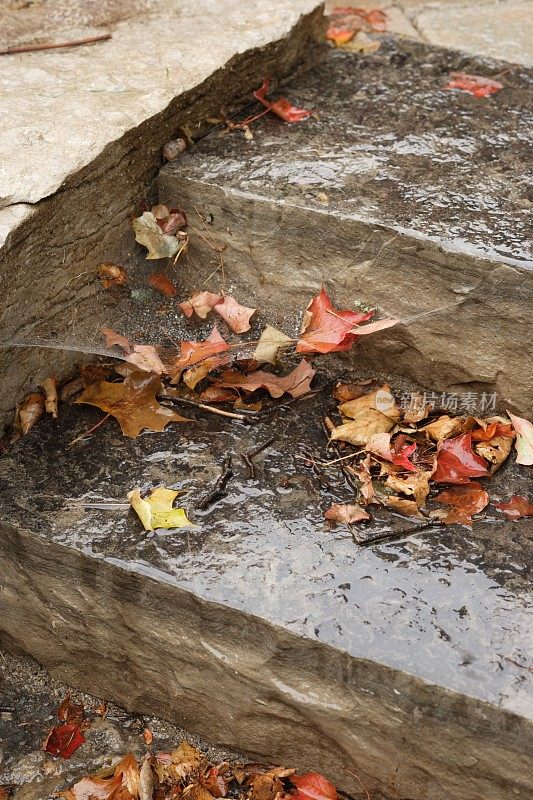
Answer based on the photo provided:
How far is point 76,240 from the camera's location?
221 cm

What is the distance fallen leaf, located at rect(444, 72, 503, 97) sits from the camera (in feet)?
9.30

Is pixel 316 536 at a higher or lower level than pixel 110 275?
lower

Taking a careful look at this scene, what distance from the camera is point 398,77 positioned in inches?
116

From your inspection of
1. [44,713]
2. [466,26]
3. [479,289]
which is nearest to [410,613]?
[479,289]

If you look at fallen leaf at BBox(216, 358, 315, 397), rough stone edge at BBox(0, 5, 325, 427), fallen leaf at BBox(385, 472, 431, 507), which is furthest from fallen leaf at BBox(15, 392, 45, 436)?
fallen leaf at BBox(385, 472, 431, 507)

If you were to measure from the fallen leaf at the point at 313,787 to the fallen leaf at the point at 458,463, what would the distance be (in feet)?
2.40

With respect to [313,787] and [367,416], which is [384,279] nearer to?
[367,416]

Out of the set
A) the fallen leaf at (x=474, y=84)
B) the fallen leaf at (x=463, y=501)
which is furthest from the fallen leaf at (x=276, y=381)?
the fallen leaf at (x=474, y=84)

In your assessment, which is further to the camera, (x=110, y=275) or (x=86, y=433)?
(x=110, y=275)

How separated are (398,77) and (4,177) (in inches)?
59.7

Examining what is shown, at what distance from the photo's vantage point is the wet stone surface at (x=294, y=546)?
5.57 feet

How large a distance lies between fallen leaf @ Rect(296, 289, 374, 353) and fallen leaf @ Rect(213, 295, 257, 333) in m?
0.17

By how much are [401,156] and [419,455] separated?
930mm

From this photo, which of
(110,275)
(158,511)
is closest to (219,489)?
(158,511)
